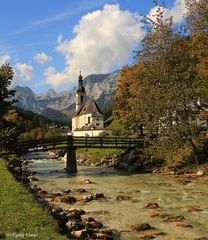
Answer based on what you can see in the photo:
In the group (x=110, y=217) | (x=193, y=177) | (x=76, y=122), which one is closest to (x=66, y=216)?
(x=110, y=217)

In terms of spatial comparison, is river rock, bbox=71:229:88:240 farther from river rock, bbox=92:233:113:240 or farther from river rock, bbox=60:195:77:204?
river rock, bbox=60:195:77:204

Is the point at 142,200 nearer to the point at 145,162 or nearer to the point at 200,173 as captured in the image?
the point at 200,173

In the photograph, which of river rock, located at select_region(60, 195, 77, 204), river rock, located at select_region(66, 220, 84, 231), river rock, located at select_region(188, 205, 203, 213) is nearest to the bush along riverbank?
river rock, located at select_region(188, 205, 203, 213)

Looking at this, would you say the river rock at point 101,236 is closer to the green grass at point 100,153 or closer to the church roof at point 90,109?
the green grass at point 100,153

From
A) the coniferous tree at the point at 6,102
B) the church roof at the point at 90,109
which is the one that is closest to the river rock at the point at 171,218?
the coniferous tree at the point at 6,102

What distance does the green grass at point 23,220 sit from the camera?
12945mm

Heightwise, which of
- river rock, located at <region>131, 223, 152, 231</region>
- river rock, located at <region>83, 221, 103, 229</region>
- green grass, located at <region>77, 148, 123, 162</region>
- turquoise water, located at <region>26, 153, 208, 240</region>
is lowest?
turquoise water, located at <region>26, 153, 208, 240</region>

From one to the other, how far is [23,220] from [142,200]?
12.7 metres

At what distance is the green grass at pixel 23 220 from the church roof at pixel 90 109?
11758 cm

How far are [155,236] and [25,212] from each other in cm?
570

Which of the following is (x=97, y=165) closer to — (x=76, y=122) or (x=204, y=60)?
(x=204, y=60)

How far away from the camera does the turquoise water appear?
18.9 metres

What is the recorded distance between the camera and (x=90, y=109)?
14175 centimetres

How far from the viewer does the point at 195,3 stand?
36219 millimetres
